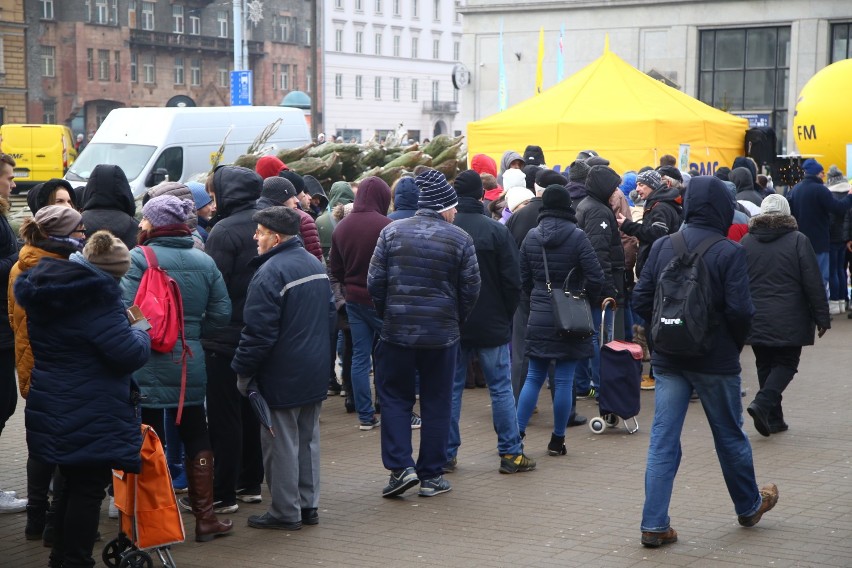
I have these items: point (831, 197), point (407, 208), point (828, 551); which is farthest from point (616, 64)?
point (828, 551)

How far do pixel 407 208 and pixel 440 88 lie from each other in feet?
299

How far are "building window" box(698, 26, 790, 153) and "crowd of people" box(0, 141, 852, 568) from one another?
2917 cm

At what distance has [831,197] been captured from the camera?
15086mm

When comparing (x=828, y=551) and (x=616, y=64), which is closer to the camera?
(x=828, y=551)

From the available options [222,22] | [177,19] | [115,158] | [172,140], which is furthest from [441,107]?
[172,140]

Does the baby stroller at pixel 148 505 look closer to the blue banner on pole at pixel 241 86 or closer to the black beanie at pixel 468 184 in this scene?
the black beanie at pixel 468 184

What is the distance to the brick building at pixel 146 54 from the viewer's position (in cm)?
6894

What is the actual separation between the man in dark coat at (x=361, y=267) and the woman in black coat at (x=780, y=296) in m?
2.83

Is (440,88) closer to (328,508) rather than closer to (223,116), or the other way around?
(223,116)

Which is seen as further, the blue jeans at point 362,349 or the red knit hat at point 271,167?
the red knit hat at point 271,167

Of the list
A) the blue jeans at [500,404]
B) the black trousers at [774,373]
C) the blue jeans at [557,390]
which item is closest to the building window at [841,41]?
the black trousers at [774,373]

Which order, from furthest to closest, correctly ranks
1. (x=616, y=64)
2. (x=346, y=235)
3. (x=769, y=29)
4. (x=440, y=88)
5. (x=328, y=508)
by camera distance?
(x=440, y=88)
(x=769, y=29)
(x=616, y=64)
(x=346, y=235)
(x=328, y=508)

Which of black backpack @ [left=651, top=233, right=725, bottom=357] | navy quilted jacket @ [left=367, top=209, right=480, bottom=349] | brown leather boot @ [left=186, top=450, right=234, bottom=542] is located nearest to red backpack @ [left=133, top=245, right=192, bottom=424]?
brown leather boot @ [left=186, top=450, right=234, bottom=542]

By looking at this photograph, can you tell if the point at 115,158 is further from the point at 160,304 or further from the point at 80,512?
the point at 80,512
